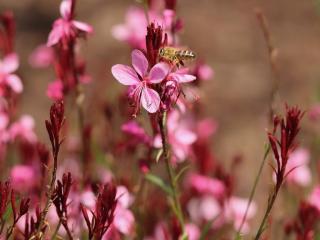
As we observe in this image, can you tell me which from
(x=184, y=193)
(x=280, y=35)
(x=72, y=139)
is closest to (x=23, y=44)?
(x=280, y=35)

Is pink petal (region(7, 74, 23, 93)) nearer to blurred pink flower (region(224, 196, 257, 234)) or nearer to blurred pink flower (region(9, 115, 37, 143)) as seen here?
blurred pink flower (region(9, 115, 37, 143))

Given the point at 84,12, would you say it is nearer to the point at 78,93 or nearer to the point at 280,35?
the point at 280,35

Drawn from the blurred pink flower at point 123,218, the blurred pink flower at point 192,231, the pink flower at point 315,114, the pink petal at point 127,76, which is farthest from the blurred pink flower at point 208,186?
the pink petal at point 127,76

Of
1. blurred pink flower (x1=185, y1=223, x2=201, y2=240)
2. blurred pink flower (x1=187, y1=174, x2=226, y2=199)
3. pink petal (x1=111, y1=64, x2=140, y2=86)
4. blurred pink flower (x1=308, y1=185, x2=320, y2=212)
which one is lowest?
blurred pink flower (x1=185, y1=223, x2=201, y2=240)

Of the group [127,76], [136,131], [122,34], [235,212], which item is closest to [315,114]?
[235,212]

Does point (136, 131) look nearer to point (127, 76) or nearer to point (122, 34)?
point (127, 76)

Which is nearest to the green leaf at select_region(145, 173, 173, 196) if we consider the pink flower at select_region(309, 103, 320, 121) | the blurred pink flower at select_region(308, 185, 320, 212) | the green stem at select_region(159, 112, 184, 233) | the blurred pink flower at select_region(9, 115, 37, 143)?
the green stem at select_region(159, 112, 184, 233)

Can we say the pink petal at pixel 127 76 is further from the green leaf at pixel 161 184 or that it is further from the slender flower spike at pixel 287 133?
the green leaf at pixel 161 184
